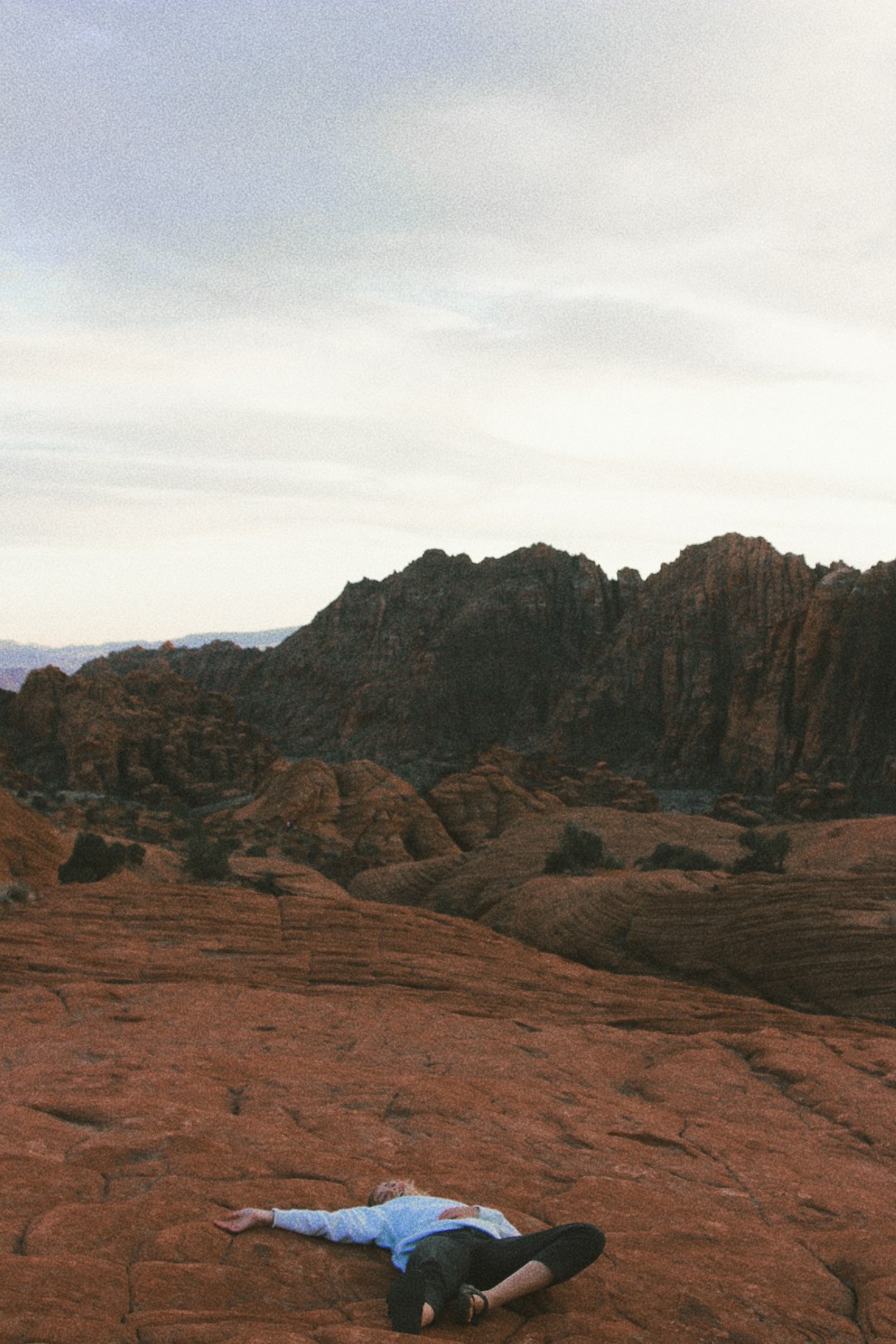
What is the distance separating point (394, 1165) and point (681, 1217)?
1.93 metres

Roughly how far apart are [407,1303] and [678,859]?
2615cm

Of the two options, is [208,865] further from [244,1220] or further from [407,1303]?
[407,1303]

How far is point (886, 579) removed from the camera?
81375mm

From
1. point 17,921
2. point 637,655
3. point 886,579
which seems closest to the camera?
point 17,921

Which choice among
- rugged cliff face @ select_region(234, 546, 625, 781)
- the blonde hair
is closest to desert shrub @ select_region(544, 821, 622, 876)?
the blonde hair

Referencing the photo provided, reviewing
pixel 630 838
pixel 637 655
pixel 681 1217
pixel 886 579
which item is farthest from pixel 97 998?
pixel 637 655

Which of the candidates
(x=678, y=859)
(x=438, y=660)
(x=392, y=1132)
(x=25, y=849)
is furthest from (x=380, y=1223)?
(x=438, y=660)

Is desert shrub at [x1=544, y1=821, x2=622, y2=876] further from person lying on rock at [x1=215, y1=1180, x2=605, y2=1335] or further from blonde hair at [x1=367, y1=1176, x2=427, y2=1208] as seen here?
person lying on rock at [x1=215, y1=1180, x2=605, y2=1335]

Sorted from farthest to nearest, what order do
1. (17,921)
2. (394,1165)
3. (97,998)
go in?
(17,921), (97,998), (394,1165)

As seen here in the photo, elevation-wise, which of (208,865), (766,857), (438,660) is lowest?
(208,865)

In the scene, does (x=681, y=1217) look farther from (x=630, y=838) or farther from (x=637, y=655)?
(x=637, y=655)

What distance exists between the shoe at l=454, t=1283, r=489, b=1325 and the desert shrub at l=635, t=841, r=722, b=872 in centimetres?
2441

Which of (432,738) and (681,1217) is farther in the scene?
(432,738)

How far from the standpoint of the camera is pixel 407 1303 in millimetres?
4723
